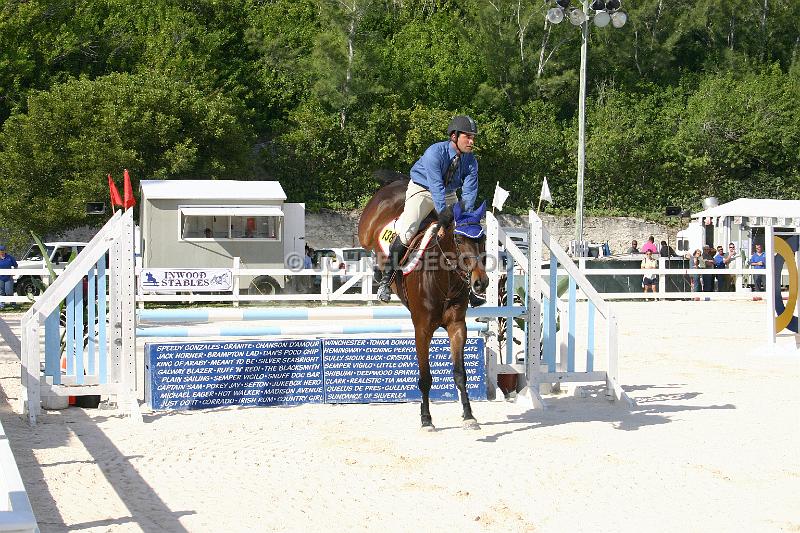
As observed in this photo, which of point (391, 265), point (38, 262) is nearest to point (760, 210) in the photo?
point (38, 262)

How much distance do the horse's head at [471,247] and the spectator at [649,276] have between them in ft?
63.0

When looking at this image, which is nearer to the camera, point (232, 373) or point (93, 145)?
point (232, 373)

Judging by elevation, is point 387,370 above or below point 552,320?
below

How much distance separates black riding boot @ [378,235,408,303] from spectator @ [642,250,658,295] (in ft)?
62.7

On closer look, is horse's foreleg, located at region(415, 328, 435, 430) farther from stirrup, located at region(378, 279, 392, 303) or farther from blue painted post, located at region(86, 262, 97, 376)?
blue painted post, located at region(86, 262, 97, 376)

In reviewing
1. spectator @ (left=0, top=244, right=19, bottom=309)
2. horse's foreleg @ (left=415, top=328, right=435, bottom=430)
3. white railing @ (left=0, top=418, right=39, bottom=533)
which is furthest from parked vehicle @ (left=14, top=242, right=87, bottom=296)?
white railing @ (left=0, top=418, right=39, bottom=533)

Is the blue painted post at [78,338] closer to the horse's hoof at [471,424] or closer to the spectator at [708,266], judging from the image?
the horse's hoof at [471,424]

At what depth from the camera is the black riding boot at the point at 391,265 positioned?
8.64 meters

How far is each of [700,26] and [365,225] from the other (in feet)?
155

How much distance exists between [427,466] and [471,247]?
6.79ft

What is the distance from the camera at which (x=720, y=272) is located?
26.1m

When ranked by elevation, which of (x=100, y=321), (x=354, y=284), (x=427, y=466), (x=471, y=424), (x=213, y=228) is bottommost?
(x=427, y=466)

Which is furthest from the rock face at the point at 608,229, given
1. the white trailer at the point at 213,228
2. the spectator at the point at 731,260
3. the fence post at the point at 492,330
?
the fence post at the point at 492,330

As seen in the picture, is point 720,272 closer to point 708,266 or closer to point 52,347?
point 708,266
